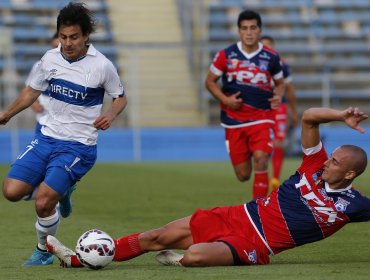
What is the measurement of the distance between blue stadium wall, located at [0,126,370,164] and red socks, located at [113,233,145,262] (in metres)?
17.6

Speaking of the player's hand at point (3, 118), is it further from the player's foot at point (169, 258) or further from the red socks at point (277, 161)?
the red socks at point (277, 161)

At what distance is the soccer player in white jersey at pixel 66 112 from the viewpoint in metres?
8.18

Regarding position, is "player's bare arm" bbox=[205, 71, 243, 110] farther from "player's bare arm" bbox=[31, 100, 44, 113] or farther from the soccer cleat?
the soccer cleat

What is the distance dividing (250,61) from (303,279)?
6009mm

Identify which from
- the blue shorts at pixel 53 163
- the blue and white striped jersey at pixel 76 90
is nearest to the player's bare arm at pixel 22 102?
the blue and white striped jersey at pixel 76 90

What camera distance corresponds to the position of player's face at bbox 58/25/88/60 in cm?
828

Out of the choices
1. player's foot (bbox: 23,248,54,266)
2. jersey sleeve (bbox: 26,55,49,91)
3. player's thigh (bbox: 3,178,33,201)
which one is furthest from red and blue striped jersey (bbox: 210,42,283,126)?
player's foot (bbox: 23,248,54,266)

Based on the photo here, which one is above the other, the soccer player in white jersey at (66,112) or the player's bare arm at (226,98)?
the soccer player in white jersey at (66,112)

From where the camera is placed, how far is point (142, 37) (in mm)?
29547

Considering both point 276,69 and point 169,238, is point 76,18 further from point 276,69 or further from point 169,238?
point 276,69

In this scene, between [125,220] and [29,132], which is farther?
[29,132]

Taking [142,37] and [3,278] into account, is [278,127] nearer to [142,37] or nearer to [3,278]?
[3,278]

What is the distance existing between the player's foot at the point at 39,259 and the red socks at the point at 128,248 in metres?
0.64

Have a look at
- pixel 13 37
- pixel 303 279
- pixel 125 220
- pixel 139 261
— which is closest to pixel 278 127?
pixel 125 220
